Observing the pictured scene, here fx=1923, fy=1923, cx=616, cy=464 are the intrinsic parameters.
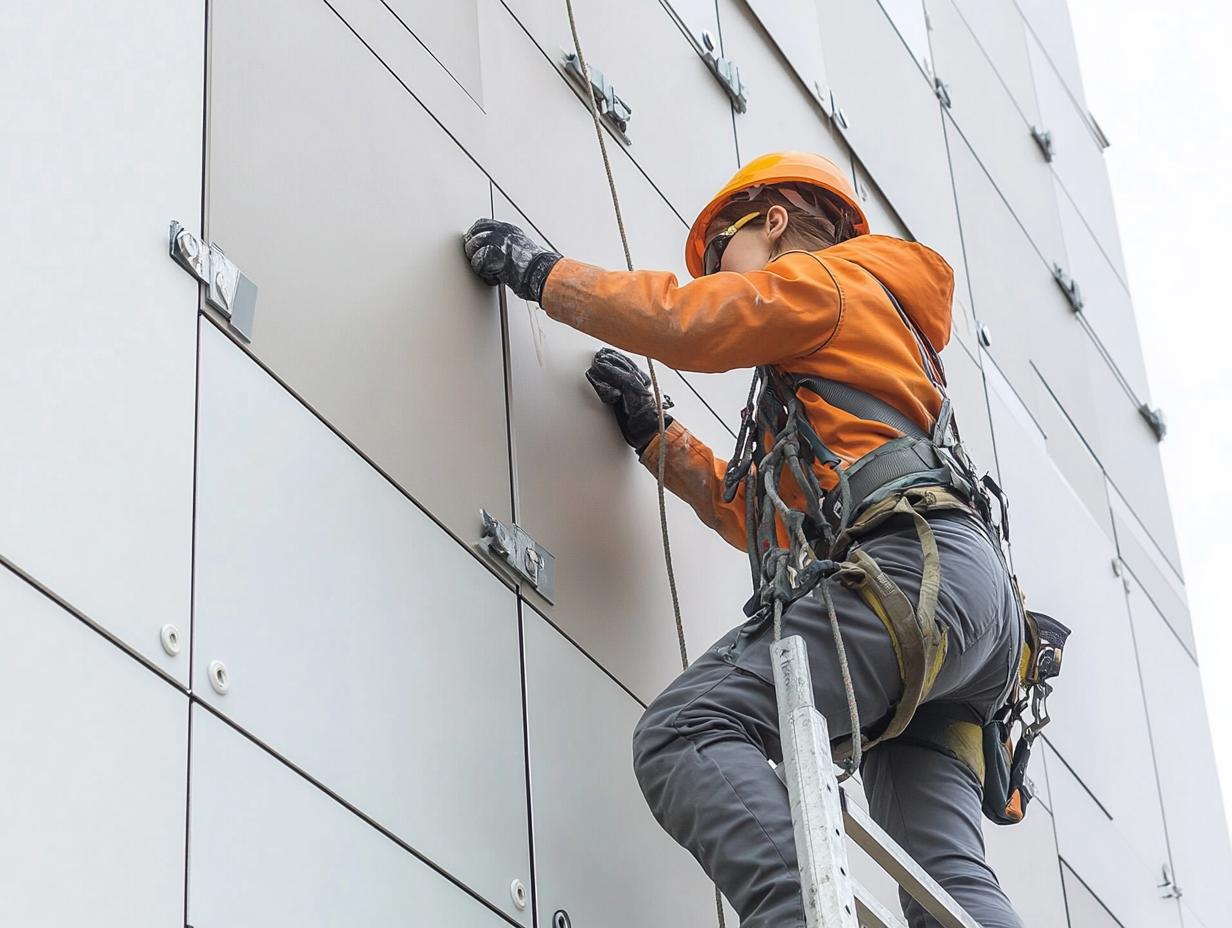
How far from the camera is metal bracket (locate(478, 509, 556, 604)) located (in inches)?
157

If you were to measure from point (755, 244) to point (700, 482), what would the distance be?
1.94 ft

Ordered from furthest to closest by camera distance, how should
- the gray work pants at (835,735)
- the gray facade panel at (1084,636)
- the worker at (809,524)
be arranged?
the gray facade panel at (1084,636) → the worker at (809,524) → the gray work pants at (835,735)

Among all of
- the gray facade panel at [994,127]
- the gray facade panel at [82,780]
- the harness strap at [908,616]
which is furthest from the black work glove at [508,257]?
the gray facade panel at [994,127]

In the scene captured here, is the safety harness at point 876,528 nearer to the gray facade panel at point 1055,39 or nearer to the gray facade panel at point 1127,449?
the gray facade panel at point 1127,449

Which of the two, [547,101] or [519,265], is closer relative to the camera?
[519,265]

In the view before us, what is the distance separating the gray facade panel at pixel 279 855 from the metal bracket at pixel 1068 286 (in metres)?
7.37

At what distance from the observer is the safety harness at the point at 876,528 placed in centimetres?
363

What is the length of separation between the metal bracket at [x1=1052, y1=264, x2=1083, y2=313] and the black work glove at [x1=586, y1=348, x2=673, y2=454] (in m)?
5.78

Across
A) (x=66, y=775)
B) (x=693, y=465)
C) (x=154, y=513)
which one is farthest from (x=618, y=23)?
(x=66, y=775)

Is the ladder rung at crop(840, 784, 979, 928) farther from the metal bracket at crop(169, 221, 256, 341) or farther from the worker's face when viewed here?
the worker's face

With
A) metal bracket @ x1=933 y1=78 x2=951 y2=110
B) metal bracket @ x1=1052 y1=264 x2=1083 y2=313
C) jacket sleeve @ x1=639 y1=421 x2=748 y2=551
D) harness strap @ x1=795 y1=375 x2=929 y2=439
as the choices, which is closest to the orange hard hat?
jacket sleeve @ x1=639 y1=421 x2=748 y2=551

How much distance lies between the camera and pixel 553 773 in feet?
13.0

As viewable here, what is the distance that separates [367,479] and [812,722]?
1.03 metres

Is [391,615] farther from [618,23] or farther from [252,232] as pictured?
[618,23]
